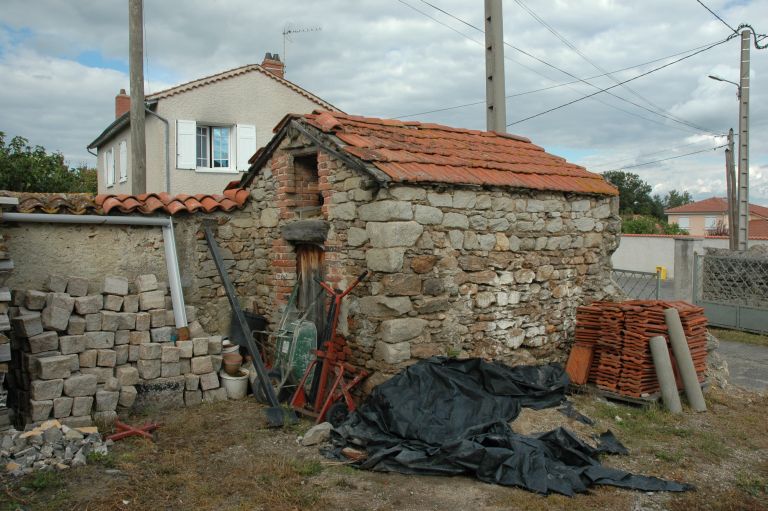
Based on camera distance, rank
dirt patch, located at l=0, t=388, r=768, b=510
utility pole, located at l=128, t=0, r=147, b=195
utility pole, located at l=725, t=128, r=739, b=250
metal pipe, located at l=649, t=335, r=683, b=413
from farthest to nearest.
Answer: utility pole, located at l=725, t=128, r=739, b=250, utility pole, located at l=128, t=0, r=147, b=195, metal pipe, located at l=649, t=335, r=683, b=413, dirt patch, located at l=0, t=388, r=768, b=510

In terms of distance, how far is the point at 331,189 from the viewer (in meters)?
6.44

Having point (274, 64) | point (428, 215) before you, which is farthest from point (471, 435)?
point (274, 64)

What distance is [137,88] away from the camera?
9.54 m

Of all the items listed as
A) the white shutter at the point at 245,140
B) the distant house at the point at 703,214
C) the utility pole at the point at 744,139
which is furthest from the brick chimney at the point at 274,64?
the distant house at the point at 703,214

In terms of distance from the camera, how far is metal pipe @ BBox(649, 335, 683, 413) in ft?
20.8

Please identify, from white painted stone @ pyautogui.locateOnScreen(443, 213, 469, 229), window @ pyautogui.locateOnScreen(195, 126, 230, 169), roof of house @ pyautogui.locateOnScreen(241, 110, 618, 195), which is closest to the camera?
roof of house @ pyautogui.locateOnScreen(241, 110, 618, 195)

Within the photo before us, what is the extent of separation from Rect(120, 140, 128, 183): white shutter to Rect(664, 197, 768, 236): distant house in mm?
39893

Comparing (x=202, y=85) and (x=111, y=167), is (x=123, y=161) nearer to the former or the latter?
(x=111, y=167)

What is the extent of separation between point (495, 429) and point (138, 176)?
279 inches

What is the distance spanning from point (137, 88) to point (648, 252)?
23.4 meters

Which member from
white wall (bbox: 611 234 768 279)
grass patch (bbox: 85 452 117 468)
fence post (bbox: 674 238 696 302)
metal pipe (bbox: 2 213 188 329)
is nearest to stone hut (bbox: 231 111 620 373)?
metal pipe (bbox: 2 213 188 329)

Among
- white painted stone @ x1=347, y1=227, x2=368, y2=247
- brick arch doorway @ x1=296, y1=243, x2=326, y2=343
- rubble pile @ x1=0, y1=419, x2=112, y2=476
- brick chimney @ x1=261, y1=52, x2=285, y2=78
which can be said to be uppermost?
brick chimney @ x1=261, y1=52, x2=285, y2=78

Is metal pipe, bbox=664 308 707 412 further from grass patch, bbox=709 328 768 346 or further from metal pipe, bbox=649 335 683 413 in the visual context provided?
grass patch, bbox=709 328 768 346

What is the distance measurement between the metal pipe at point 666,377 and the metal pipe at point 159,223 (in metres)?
5.27
